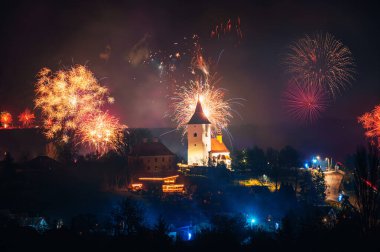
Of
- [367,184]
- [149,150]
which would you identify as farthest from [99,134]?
[367,184]

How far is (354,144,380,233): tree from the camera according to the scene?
69.0 feet

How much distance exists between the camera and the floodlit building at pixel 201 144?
5938 cm

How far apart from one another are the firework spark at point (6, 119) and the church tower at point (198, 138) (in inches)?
1042

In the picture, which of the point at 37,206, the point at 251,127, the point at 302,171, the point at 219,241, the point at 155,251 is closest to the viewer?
the point at 155,251

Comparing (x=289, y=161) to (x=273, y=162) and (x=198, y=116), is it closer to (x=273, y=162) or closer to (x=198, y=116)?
(x=273, y=162)

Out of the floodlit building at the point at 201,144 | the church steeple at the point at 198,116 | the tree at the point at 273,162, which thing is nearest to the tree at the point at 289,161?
the tree at the point at 273,162

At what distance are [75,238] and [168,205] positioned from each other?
19.5 metres

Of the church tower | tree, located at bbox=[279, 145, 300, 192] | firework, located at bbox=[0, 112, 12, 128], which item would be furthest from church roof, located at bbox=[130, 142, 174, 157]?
firework, located at bbox=[0, 112, 12, 128]

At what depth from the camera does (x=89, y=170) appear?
175 ft

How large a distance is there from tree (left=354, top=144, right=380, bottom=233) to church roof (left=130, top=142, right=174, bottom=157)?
1288 inches

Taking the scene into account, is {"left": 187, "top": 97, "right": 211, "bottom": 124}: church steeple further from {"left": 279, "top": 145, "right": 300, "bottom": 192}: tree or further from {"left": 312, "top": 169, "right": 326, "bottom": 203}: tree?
{"left": 312, "top": 169, "right": 326, "bottom": 203}: tree

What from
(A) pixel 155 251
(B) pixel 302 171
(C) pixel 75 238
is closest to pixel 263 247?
(A) pixel 155 251

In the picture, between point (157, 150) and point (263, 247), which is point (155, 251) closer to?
point (263, 247)

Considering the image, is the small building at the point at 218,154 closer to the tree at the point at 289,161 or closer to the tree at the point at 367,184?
the tree at the point at 289,161
